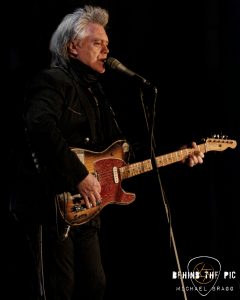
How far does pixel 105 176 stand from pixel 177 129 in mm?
1047

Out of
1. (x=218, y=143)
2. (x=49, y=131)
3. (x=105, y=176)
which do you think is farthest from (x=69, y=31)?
(x=218, y=143)

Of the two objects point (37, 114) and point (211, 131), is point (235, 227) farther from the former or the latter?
point (37, 114)

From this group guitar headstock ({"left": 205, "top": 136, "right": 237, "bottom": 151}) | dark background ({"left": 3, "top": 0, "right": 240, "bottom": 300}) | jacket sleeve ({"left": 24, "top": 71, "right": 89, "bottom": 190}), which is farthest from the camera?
dark background ({"left": 3, "top": 0, "right": 240, "bottom": 300})

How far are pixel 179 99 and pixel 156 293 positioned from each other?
1.47m

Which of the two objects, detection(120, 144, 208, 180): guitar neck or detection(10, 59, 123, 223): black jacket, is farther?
detection(120, 144, 208, 180): guitar neck

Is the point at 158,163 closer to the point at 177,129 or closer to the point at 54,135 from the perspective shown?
the point at 177,129

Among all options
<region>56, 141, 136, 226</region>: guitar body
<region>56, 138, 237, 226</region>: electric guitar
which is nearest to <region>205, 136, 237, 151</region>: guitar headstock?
<region>56, 138, 237, 226</region>: electric guitar

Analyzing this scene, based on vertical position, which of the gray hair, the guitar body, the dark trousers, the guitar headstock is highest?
the gray hair

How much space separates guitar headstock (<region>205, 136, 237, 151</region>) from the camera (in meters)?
3.08

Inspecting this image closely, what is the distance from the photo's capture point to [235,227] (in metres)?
3.48

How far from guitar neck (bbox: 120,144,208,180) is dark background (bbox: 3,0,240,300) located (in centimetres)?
35

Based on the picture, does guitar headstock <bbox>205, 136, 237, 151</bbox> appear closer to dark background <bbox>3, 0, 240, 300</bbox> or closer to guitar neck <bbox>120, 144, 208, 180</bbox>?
guitar neck <bbox>120, 144, 208, 180</bbox>

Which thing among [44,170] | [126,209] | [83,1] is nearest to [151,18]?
[83,1]

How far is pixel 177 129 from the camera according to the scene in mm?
3410
